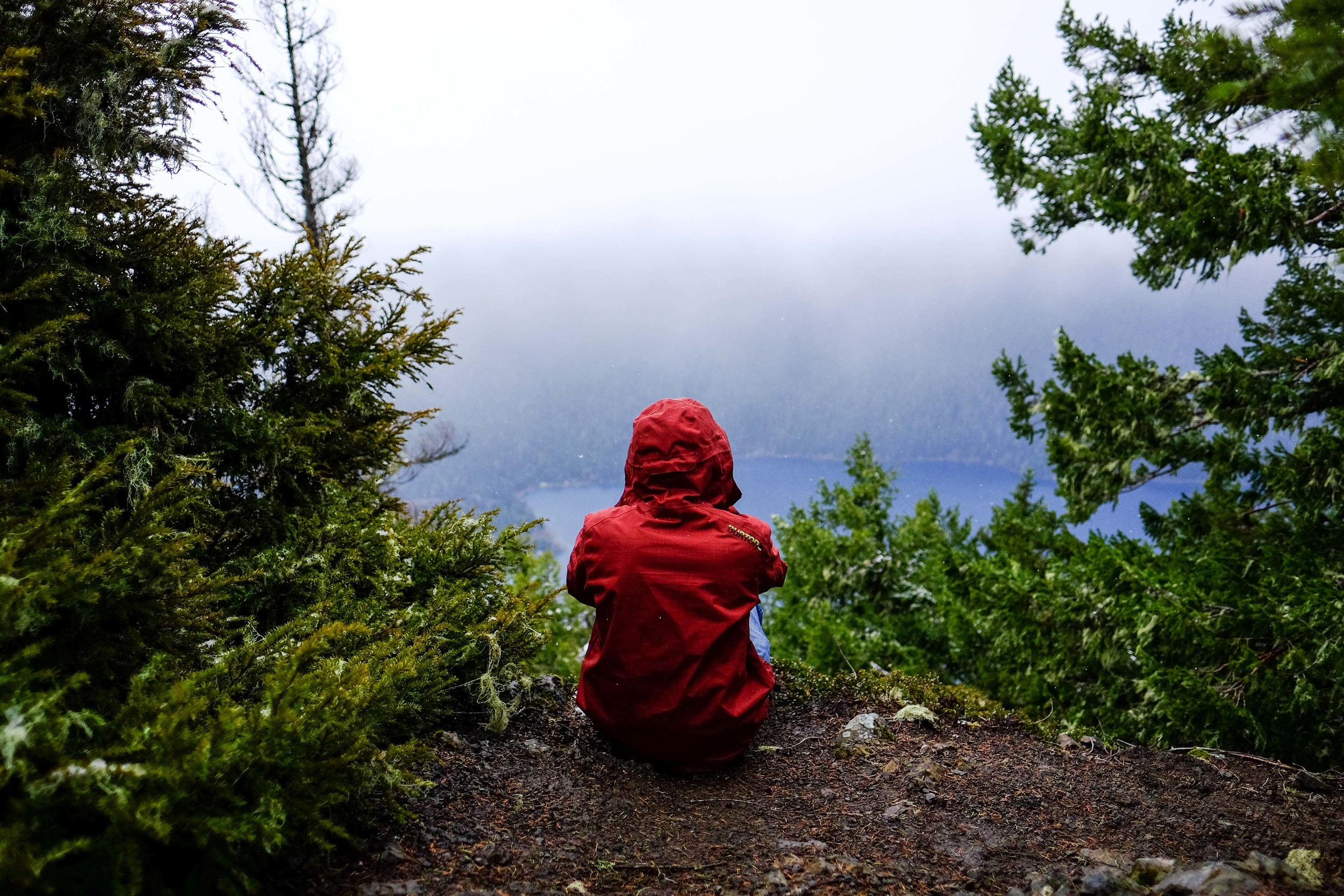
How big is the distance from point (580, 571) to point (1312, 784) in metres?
3.98

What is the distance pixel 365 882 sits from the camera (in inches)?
102

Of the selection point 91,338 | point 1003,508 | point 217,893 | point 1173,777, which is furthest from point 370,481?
point 1003,508

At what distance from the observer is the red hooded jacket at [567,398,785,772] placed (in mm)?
3846

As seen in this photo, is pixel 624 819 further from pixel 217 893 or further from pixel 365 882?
pixel 217 893

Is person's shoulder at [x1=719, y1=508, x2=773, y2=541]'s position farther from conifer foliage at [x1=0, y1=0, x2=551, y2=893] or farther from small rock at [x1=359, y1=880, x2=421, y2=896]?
small rock at [x1=359, y1=880, x2=421, y2=896]

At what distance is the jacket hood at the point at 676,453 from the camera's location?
3.87m

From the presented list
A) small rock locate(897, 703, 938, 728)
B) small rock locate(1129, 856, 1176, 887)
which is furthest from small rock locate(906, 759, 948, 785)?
small rock locate(1129, 856, 1176, 887)

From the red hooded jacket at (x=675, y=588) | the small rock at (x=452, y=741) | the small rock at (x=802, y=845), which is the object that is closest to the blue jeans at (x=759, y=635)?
the red hooded jacket at (x=675, y=588)

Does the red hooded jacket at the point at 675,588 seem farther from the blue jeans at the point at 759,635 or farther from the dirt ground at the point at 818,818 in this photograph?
the blue jeans at the point at 759,635

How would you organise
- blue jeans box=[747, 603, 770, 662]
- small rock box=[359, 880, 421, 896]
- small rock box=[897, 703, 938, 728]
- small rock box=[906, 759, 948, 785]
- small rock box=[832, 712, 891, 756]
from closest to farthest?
small rock box=[359, 880, 421, 896] → small rock box=[906, 759, 948, 785] → small rock box=[832, 712, 891, 756] → blue jeans box=[747, 603, 770, 662] → small rock box=[897, 703, 938, 728]

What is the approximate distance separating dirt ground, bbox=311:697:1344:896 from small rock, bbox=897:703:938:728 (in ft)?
0.70

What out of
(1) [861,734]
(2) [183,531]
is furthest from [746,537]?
(2) [183,531]

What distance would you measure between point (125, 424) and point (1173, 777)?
242 inches

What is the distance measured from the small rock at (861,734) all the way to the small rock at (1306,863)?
2.10 m
